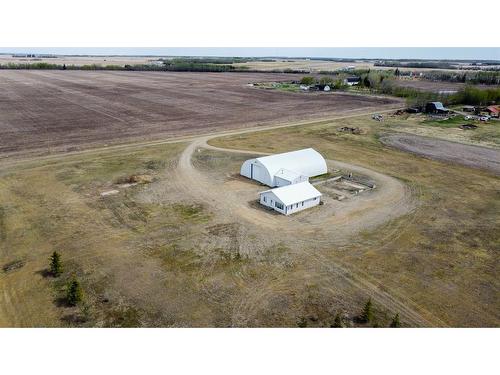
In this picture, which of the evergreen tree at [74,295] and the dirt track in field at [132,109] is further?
the dirt track in field at [132,109]

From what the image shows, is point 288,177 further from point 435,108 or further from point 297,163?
point 435,108

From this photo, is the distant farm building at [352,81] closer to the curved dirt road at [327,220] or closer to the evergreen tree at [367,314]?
the curved dirt road at [327,220]

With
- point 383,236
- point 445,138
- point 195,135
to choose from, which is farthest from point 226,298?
point 445,138

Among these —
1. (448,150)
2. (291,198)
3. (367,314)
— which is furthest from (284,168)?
(448,150)

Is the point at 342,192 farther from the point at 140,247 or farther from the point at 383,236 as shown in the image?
the point at 140,247

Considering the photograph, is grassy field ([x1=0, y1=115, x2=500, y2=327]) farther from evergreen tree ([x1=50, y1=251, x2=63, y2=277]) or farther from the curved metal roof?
the curved metal roof

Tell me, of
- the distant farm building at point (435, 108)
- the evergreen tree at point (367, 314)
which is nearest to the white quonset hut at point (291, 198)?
the evergreen tree at point (367, 314)
